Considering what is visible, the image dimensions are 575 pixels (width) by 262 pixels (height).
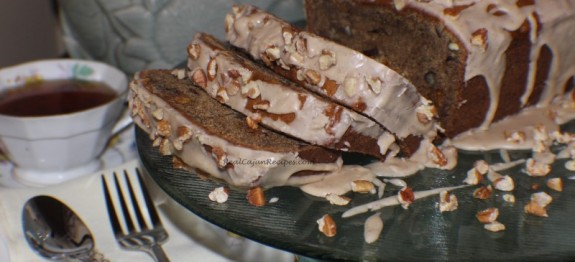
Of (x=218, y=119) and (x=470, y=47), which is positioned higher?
(x=470, y=47)

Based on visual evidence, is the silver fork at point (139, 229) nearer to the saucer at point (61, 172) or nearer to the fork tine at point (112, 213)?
the fork tine at point (112, 213)

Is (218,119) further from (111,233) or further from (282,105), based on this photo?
(111,233)

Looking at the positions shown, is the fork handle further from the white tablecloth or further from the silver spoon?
the silver spoon

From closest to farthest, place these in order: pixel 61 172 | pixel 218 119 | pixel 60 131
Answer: pixel 218 119 → pixel 60 131 → pixel 61 172

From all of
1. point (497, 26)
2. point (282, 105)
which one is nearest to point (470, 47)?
point (497, 26)

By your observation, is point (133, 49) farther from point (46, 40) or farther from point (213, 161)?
point (213, 161)

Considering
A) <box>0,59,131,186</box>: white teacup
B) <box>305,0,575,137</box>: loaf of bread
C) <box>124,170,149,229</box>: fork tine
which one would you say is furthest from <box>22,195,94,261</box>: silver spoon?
<box>305,0,575,137</box>: loaf of bread

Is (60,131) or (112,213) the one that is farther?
(60,131)
